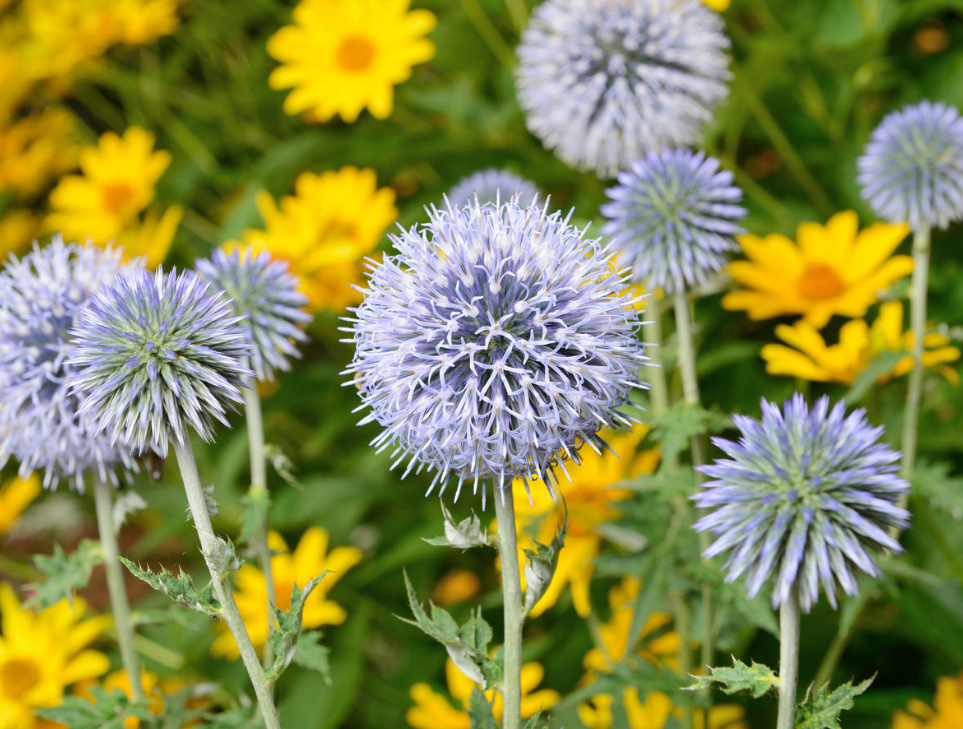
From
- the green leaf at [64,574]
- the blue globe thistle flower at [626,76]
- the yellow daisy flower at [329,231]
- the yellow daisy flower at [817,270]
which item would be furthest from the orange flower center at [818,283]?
the green leaf at [64,574]

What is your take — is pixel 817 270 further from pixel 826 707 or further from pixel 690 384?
pixel 826 707

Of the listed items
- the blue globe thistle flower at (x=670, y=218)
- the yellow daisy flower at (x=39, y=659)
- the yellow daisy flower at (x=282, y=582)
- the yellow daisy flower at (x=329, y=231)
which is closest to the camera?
the blue globe thistle flower at (x=670, y=218)

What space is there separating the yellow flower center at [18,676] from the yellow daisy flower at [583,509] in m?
1.17

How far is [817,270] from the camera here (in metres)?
2.10

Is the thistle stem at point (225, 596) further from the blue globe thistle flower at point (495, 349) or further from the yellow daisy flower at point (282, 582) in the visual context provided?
the yellow daisy flower at point (282, 582)

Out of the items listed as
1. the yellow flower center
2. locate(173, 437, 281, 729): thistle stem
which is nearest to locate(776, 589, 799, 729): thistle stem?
locate(173, 437, 281, 729): thistle stem

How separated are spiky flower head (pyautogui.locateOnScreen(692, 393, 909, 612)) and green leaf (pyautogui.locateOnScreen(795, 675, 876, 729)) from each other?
0.33ft

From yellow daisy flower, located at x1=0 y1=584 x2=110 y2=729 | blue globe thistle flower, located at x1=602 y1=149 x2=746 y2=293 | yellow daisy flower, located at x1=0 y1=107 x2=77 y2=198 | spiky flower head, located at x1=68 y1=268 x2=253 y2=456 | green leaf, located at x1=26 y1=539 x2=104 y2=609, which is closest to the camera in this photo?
spiky flower head, located at x1=68 y1=268 x2=253 y2=456

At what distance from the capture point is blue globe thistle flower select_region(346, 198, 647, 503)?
1.09 metres

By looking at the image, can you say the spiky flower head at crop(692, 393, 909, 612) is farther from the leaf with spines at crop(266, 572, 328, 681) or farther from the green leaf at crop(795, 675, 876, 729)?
the leaf with spines at crop(266, 572, 328, 681)

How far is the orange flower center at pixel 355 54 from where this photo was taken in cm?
288

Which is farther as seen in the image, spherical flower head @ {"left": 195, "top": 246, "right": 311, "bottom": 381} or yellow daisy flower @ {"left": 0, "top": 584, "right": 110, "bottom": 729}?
yellow daisy flower @ {"left": 0, "top": 584, "right": 110, "bottom": 729}

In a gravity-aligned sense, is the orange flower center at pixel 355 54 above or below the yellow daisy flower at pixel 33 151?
above

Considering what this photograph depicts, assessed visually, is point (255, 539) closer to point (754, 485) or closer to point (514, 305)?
point (514, 305)
